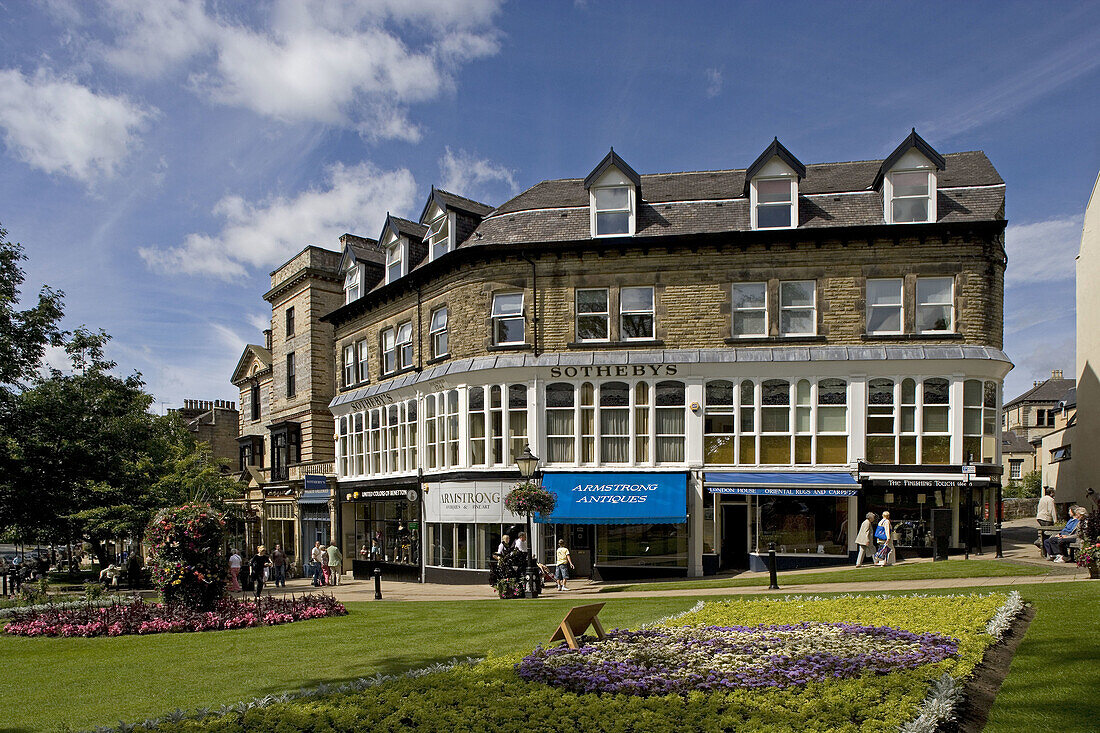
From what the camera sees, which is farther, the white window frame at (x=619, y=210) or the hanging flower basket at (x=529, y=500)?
the white window frame at (x=619, y=210)

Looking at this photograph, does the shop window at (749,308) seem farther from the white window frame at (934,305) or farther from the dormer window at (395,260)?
the dormer window at (395,260)

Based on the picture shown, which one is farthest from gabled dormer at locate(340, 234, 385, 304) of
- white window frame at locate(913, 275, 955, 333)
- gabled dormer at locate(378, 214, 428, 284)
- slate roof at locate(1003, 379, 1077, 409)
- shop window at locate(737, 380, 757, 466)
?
slate roof at locate(1003, 379, 1077, 409)

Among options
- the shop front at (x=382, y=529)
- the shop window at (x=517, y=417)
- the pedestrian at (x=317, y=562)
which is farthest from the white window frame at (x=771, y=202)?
the pedestrian at (x=317, y=562)

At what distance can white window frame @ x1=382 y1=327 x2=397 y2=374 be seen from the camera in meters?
33.3

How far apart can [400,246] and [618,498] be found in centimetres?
1471

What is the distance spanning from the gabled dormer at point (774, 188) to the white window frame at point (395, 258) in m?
14.4

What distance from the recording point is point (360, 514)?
35625mm

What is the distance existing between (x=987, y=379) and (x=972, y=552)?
5429 millimetres

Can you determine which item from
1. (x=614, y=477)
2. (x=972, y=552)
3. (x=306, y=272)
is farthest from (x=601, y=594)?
(x=306, y=272)

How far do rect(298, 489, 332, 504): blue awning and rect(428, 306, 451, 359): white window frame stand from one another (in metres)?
11.0

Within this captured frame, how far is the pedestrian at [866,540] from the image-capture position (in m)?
22.7

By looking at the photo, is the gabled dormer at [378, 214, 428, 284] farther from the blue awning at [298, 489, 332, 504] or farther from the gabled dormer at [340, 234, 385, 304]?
the blue awning at [298, 489, 332, 504]

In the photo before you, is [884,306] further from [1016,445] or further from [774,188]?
[1016,445]

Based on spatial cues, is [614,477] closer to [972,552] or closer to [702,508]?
[702,508]
